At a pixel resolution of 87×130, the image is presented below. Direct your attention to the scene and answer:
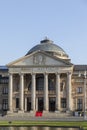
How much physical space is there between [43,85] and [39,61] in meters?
6.92

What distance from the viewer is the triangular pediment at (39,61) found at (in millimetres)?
112875

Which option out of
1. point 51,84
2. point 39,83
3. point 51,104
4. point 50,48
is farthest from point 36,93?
point 50,48

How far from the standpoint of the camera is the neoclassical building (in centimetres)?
11212

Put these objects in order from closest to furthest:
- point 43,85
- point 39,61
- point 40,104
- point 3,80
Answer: point 39,61, point 43,85, point 40,104, point 3,80

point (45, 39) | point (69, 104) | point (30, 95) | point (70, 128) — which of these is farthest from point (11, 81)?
point (70, 128)

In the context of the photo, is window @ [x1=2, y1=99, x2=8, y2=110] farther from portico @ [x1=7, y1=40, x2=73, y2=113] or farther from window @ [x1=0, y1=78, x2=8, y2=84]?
window @ [x1=0, y1=78, x2=8, y2=84]

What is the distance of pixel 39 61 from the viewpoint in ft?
372

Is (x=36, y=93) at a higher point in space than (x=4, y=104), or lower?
higher

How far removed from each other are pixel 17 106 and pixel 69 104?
14.0m

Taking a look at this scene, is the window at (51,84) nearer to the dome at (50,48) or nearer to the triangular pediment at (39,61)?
the triangular pediment at (39,61)

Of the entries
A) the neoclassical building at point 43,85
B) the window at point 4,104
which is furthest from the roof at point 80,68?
the window at point 4,104

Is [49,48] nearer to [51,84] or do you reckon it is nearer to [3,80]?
[51,84]

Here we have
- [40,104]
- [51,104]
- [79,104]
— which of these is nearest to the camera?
[51,104]

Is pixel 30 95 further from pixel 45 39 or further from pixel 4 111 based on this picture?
pixel 45 39
